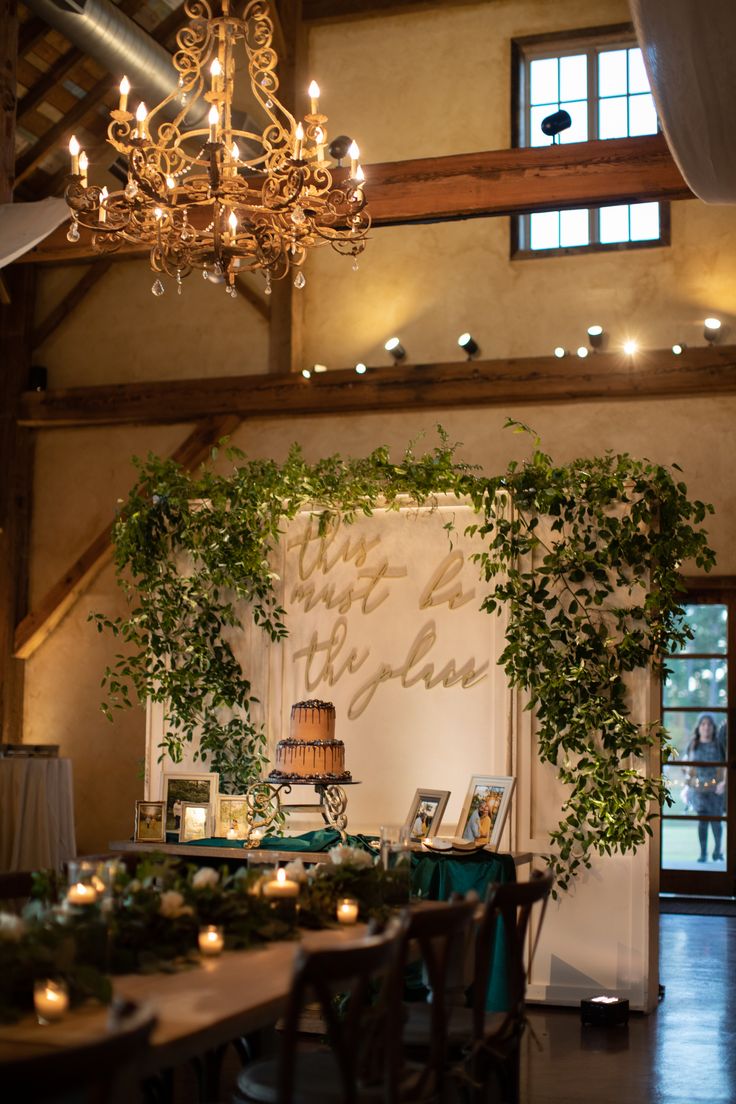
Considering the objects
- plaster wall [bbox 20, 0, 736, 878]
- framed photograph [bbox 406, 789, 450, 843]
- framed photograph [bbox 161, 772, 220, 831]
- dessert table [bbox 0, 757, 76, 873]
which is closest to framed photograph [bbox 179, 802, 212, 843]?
framed photograph [bbox 161, 772, 220, 831]

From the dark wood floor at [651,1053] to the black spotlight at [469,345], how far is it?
484cm

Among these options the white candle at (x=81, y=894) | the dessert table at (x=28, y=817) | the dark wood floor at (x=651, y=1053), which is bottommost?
the dark wood floor at (x=651, y=1053)

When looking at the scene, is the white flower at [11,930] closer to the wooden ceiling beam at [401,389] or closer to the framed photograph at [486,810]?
the framed photograph at [486,810]

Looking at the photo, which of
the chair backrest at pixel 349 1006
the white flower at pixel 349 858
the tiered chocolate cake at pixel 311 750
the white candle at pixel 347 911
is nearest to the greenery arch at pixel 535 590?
Answer: the tiered chocolate cake at pixel 311 750

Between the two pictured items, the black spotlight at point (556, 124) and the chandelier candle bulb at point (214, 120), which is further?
the black spotlight at point (556, 124)

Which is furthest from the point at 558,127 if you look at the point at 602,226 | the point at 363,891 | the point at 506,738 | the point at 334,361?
the point at 363,891

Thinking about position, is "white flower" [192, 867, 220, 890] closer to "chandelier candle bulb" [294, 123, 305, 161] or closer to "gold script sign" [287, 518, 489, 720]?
"chandelier candle bulb" [294, 123, 305, 161]

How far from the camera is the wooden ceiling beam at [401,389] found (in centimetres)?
963

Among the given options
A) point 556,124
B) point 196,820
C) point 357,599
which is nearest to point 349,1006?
point 196,820

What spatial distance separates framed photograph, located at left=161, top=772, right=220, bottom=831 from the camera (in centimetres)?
615

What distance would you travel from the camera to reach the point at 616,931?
6.22 meters

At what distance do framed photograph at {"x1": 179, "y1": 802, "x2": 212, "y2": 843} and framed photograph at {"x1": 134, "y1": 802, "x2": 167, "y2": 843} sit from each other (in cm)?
9

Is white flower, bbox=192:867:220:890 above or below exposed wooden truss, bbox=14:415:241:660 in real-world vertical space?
below

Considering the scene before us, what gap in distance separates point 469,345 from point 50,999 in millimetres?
7928
